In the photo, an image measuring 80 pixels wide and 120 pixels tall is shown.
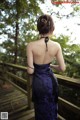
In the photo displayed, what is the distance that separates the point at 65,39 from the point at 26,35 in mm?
1736

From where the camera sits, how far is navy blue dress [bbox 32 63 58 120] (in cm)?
219

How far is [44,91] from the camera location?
7.22 ft

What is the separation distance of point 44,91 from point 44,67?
0.95 feet

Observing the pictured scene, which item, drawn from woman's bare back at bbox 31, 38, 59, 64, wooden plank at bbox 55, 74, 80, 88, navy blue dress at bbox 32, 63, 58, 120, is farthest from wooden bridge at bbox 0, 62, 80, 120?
woman's bare back at bbox 31, 38, 59, 64

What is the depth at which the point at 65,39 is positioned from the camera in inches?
299

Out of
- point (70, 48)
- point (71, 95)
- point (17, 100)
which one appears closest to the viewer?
point (17, 100)

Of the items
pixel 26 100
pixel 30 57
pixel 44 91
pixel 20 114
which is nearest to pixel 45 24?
pixel 30 57

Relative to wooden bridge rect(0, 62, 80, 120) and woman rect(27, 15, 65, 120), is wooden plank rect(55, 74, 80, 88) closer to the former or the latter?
wooden bridge rect(0, 62, 80, 120)

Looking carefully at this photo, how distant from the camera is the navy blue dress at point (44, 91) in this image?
7.19ft

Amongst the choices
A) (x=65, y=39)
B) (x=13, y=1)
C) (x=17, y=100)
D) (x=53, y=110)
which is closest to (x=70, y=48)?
(x=65, y=39)

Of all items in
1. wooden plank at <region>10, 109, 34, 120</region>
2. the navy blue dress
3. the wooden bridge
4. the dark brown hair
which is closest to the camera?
the dark brown hair

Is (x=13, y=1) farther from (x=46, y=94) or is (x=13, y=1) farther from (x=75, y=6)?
(x=46, y=94)

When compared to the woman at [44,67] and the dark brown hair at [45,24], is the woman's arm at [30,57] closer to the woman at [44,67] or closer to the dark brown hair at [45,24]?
the woman at [44,67]

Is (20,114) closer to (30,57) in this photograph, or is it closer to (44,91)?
(44,91)
